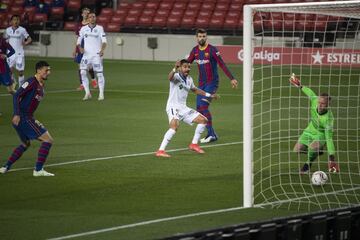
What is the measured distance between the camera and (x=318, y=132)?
49.4ft

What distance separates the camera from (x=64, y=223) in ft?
38.5

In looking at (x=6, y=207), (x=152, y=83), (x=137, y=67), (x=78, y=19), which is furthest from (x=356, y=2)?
(x=78, y=19)

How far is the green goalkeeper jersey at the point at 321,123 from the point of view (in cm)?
1488

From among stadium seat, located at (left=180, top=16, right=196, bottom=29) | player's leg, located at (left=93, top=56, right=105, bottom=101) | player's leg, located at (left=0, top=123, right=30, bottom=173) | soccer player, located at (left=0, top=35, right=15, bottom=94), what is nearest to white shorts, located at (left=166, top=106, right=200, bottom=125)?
player's leg, located at (left=0, top=123, right=30, bottom=173)

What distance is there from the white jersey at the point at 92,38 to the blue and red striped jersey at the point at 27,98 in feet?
39.4

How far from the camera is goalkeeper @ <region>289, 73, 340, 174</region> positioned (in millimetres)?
14914

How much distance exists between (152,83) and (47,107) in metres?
6.99

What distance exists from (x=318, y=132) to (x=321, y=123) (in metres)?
0.15

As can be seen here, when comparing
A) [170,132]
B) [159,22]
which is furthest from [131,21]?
[170,132]

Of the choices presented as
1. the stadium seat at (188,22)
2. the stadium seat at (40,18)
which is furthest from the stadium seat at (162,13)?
the stadium seat at (40,18)

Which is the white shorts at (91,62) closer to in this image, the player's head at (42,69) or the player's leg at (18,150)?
the player's leg at (18,150)

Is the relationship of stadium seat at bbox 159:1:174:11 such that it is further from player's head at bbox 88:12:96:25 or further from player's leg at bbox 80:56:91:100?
player's head at bbox 88:12:96:25

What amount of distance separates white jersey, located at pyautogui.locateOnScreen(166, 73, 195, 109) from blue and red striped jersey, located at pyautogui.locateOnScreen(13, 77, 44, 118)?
9.81 ft

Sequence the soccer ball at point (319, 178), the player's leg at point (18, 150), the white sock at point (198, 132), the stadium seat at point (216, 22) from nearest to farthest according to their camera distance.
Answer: the soccer ball at point (319, 178) < the player's leg at point (18, 150) < the white sock at point (198, 132) < the stadium seat at point (216, 22)
